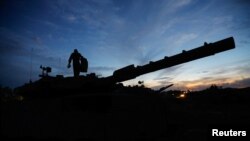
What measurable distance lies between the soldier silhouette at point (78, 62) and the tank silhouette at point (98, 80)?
95 centimetres

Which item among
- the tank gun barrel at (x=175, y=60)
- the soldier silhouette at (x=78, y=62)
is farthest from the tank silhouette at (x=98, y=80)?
the soldier silhouette at (x=78, y=62)

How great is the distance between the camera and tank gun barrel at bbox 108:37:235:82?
23.5 feet

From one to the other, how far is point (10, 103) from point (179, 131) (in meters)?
6.00

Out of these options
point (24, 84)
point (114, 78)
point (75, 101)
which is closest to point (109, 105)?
point (75, 101)

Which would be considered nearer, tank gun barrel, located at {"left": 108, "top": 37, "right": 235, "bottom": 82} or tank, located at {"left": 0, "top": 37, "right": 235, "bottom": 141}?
tank, located at {"left": 0, "top": 37, "right": 235, "bottom": 141}

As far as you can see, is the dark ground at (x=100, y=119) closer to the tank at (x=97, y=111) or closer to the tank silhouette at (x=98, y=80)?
the tank at (x=97, y=111)

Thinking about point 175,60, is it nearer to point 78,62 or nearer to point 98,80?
point 98,80

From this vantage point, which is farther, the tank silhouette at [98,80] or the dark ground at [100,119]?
the tank silhouette at [98,80]

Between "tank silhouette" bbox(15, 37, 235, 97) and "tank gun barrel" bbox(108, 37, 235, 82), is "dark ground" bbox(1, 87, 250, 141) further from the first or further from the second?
"tank gun barrel" bbox(108, 37, 235, 82)

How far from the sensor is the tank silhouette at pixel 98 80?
7.81m

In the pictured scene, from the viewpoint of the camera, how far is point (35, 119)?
750 centimetres

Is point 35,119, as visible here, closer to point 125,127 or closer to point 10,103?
point 10,103

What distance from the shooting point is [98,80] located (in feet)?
29.3

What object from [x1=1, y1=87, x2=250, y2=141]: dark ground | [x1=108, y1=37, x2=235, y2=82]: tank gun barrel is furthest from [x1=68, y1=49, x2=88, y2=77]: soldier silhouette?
[x1=1, y1=87, x2=250, y2=141]: dark ground
